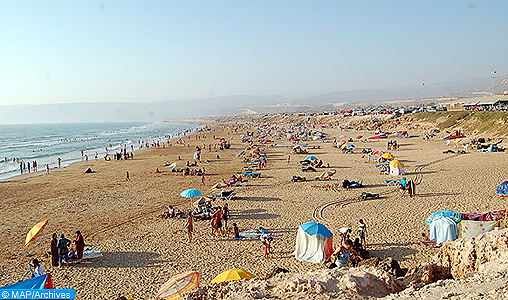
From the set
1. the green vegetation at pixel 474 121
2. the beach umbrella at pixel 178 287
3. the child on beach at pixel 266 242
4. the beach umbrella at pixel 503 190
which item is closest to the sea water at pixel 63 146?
the child on beach at pixel 266 242

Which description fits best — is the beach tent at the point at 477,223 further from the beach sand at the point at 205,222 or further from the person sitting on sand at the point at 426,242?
the beach sand at the point at 205,222

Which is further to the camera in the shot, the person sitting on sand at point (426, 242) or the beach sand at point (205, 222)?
the person sitting on sand at point (426, 242)

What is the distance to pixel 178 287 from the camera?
6320mm

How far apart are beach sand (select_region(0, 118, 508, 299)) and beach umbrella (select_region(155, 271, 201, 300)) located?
1.41 m

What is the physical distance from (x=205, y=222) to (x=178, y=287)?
642 centimetres

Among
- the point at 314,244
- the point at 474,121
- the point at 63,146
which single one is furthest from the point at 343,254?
the point at 63,146

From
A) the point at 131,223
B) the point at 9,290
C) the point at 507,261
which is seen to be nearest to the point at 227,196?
the point at 131,223

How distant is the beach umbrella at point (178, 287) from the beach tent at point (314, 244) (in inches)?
140

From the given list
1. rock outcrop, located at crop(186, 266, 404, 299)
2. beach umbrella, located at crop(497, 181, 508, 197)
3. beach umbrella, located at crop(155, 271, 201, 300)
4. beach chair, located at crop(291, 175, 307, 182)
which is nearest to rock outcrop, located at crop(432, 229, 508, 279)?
rock outcrop, located at crop(186, 266, 404, 299)

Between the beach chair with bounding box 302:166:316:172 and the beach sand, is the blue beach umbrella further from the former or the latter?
the beach chair with bounding box 302:166:316:172

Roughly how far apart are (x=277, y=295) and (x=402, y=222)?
26.8 ft

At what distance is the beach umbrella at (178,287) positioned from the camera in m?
6.23

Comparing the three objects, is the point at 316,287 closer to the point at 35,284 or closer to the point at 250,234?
the point at 35,284

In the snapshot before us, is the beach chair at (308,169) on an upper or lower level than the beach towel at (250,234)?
upper
